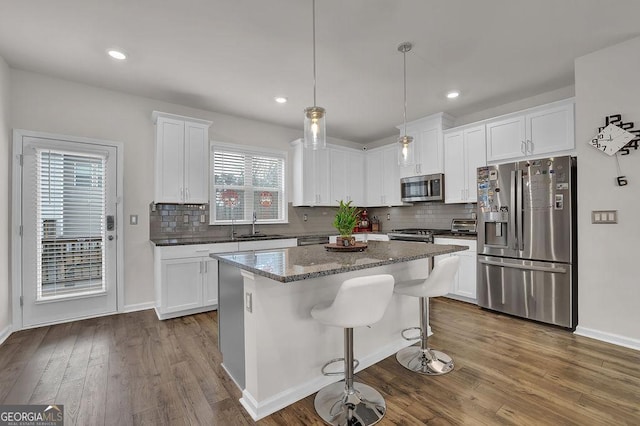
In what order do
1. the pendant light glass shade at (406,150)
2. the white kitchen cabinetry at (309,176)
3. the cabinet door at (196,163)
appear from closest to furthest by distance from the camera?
the pendant light glass shade at (406,150) → the cabinet door at (196,163) → the white kitchen cabinetry at (309,176)

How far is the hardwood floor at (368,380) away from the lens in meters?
1.80

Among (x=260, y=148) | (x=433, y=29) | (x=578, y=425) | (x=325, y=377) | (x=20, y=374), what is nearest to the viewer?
(x=578, y=425)

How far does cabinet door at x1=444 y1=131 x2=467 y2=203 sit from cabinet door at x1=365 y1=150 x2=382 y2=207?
52.8 inches

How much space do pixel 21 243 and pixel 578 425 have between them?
493 centimetres

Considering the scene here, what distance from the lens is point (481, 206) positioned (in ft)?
12.6

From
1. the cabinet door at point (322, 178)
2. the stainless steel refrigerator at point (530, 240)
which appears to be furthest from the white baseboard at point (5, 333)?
the stainless steel refrigerator at point (530, 240)

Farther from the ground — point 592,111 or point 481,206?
point 592,111

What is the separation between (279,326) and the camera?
1.89 metres

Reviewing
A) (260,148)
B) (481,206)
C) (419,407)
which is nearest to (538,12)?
(481,206)

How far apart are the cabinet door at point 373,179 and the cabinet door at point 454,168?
4.40ft

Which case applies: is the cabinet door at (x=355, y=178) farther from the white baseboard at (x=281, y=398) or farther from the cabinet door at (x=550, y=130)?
the white baseboard at (x=281, y=398)

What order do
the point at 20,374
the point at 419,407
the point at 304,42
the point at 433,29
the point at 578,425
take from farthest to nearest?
1. the point at 304,42
2. the point at 433,29
3. the point at 20,374
4. the point at 419,407
5. the point at 578,425

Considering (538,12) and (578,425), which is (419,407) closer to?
(578,425)

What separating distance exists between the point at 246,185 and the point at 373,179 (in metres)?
2.46
